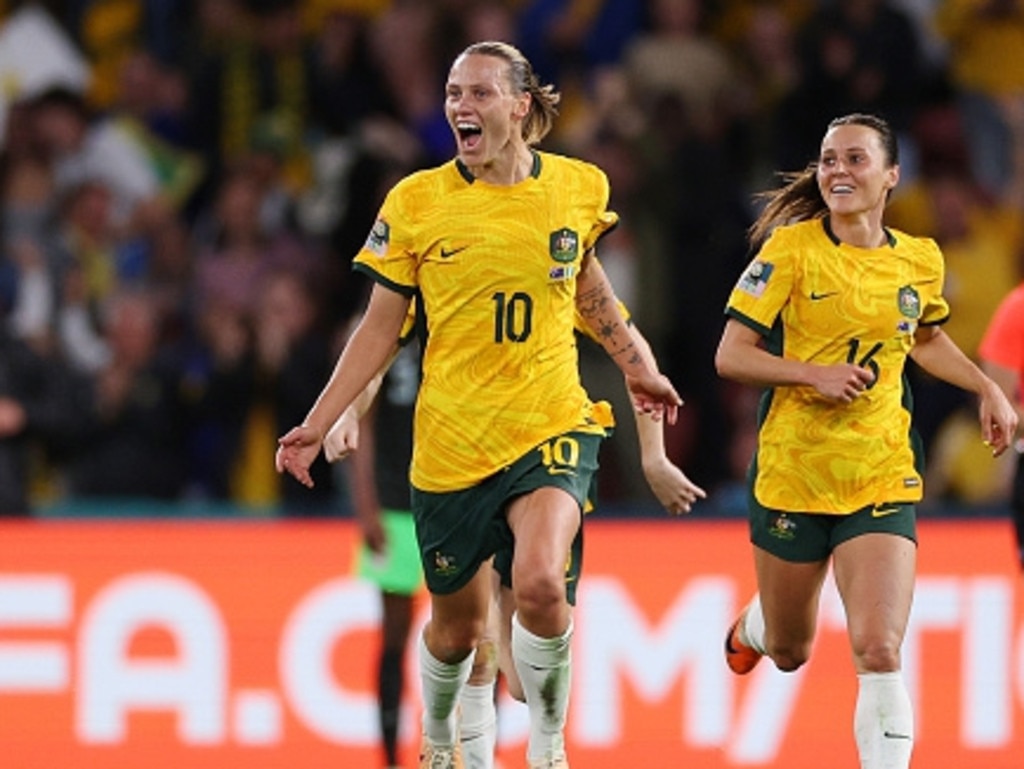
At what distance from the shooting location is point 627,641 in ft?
38.2

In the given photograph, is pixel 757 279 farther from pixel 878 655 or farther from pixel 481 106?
pixel 878 655

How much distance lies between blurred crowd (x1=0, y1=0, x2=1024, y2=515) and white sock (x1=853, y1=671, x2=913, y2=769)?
5077mm

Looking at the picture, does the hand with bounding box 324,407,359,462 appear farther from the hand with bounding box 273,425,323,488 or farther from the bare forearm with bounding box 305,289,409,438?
the hand with bounding box 273,425,323,488

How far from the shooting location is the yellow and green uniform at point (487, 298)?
27.1 feet

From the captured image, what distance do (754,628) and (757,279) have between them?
4.88 feet

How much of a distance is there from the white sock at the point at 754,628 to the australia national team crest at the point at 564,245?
1.63 meters

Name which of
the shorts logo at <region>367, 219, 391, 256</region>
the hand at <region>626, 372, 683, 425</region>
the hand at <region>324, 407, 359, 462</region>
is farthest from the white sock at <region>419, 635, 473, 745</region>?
the shorts logo at <region>367, 219, 391, 256</region>

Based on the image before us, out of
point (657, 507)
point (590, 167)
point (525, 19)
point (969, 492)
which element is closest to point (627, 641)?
point (657, 507)

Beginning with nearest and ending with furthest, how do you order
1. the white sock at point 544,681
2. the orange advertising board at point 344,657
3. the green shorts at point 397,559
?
the white sock at point 544,681
the green shorts at point 397,559
the orange advertising board at point 344,657

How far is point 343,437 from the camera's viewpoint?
8.72 m

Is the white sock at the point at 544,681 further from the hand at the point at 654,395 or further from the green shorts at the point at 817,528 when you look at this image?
the green shorts at the point at 817,528

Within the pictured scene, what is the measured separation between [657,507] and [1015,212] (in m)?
3.28

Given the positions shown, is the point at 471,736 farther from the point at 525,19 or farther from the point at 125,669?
the point at 525,19

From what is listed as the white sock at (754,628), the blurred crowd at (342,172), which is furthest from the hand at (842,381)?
the blurred crowd at (342,172)
